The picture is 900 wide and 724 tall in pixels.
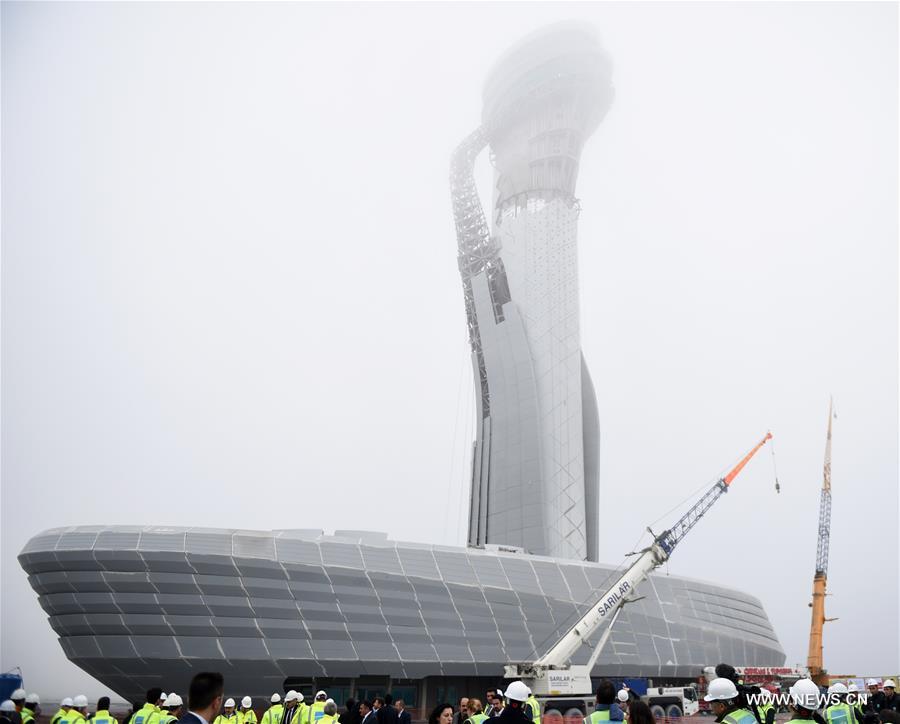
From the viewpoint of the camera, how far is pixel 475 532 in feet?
313

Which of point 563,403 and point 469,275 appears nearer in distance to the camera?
point 563,403

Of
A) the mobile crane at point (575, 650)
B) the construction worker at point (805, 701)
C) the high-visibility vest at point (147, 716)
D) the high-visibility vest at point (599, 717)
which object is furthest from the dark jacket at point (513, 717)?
the mobile crane at point (575, 650)

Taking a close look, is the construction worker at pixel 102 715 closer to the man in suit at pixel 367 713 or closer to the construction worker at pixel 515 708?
the man in suit at pixel 367 713

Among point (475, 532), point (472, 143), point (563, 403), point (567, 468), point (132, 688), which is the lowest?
point (132, 688)

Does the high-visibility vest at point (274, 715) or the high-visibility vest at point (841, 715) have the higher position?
the high-visibility vest at point (841, 715)

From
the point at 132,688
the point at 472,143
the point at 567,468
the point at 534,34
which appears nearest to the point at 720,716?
the point at 132,688

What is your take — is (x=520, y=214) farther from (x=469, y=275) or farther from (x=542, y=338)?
(x=542, y=338)

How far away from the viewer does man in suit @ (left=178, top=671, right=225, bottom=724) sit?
6453 millimetres

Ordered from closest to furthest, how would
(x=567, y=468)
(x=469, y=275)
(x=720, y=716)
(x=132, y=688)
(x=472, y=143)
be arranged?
(x=720, y=716), (x=132, y=688), (x=567, y=468), (x=469, y=275), (x=472, y=143)

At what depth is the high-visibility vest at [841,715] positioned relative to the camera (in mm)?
12891

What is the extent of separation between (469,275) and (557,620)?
5080cm

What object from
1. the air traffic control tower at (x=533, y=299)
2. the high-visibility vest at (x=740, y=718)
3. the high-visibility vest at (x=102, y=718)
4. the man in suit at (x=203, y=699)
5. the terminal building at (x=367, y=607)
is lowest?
the high-visibility vest at (x=102, y=718)

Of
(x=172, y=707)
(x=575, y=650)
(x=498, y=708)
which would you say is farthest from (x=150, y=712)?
(x=575, y=650)

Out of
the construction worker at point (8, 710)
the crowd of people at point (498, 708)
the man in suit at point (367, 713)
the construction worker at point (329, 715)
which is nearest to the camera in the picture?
the crowd of people at point (498, 708)
